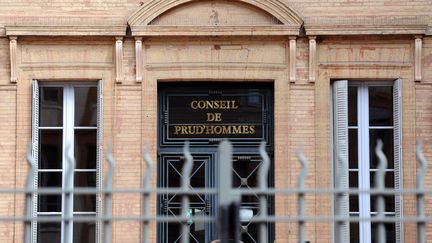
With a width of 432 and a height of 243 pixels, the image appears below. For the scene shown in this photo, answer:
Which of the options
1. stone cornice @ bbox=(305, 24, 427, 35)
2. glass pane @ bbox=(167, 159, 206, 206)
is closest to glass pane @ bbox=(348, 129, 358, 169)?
stone cornice @ bbox=(305, 24, 427, 35)

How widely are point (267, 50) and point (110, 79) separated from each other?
227 cm

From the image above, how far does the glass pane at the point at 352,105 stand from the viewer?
1207cm

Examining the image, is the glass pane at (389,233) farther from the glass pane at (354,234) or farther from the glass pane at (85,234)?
the glass pane at (85,234)

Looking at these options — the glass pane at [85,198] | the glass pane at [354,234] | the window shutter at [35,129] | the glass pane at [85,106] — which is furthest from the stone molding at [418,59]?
the window shutter at [35,129]

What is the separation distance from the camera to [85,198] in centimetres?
1195

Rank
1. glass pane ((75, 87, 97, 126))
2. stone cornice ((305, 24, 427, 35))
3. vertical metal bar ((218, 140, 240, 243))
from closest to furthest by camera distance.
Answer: vertical metal bar ((218, 140, 240, 243)), stone cornice ((305, 24, 427, 35)), glass pane ((75, 87, 97, 126))

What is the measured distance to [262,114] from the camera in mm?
12062

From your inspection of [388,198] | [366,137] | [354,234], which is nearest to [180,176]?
[354,234]

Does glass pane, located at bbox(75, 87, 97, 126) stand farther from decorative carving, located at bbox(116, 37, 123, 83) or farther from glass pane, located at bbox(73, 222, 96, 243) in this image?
glass pane, located at bbox(73, 222, 96, 243)

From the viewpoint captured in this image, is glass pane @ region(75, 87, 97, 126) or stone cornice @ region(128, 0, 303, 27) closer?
stone cornice @ region(128, 0, 303, 27)

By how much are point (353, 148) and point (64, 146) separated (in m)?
4.16

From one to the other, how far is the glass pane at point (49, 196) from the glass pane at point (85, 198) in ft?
0.84

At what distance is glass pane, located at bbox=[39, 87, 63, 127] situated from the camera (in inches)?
474

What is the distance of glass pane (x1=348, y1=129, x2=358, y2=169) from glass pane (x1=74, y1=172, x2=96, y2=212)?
3690mm
